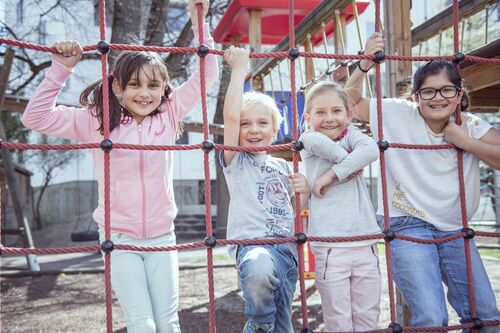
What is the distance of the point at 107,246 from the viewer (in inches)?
62.4

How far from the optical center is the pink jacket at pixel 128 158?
164 centimetres

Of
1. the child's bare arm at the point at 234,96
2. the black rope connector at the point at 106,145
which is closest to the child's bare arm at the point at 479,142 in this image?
the child's bare arm at the point at 234,96

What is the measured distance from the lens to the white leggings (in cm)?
157

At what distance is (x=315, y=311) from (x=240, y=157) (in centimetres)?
191

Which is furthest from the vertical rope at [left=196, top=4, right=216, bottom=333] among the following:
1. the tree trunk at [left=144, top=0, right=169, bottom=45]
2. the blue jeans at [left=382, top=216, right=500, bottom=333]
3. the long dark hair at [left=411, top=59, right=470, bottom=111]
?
the tree trunk at [left=144, top=0, right=169, bottom=45]

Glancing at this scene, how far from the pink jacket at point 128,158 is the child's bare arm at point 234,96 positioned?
0.61 ft

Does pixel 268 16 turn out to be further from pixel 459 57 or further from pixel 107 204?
pixel 107 204

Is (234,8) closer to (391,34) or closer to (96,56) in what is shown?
(391,34)

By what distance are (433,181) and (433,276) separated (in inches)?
12.8

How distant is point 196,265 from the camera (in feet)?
17.7

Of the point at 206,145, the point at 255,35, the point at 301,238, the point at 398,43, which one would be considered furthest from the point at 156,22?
the point at 301,238

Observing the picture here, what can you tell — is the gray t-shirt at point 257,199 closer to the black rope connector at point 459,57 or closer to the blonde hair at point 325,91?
the blonde hair at point 325,91

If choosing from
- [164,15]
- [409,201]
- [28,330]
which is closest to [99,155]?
[409,201]

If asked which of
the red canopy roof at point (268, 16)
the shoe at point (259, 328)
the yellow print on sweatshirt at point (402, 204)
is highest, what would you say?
the red canopy roof at point (268, 16)
